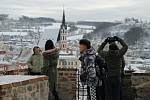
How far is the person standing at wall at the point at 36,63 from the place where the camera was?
403 inches

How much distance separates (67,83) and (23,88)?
3827 mm

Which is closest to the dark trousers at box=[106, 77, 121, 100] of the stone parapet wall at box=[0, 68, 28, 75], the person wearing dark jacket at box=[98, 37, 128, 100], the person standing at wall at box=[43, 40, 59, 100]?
the person wearing dark jacket at box=[98, 37, 128, 100]

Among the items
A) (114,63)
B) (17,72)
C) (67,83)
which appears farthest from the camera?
(67,83)

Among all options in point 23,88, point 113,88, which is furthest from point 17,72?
point 23,88

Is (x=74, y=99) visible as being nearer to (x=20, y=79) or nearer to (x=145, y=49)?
(x=20, y=79)

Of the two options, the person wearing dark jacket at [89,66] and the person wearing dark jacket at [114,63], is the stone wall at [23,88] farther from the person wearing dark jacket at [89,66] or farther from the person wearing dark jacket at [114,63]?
the person wearing dark jacket at [114,63]

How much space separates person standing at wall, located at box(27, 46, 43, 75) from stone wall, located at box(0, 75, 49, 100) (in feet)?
6.28

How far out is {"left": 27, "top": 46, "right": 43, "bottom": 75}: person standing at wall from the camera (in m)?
10.2

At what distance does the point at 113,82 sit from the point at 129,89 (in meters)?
1.66

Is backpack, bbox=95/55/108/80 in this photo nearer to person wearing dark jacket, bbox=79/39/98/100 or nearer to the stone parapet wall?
person wearing dark jacket, bbox=79/39/98/100

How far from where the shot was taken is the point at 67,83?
36.5 ft

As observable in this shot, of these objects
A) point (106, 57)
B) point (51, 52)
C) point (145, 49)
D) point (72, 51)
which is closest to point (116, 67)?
point (106, 57)

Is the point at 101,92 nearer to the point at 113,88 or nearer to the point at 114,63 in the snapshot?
the point at 113,88

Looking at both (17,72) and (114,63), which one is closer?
(114,63)
